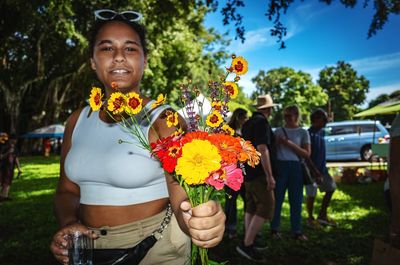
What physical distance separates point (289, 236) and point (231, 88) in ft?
16.4

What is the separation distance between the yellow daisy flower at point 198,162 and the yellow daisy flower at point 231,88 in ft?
0.80

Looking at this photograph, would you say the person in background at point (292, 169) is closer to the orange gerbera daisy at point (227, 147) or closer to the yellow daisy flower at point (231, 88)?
the yellow daisy flower at point (231, 88)

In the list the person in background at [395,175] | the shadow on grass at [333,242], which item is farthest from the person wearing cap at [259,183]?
the person in background at [395,175]

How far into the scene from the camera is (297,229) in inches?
212

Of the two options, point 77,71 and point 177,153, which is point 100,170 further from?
point 77,71

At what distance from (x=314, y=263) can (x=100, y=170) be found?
391 cm

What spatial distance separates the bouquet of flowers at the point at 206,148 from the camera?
98 centimetres

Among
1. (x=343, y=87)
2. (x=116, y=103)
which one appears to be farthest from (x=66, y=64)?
(x=343, y=87)

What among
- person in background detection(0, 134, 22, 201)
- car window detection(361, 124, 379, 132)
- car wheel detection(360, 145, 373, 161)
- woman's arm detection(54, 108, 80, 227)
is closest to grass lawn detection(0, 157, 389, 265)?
person in background detection(0, 134, 22, 201)

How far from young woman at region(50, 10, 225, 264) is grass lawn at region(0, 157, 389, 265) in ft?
10.9

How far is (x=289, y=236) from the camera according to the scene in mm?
5566

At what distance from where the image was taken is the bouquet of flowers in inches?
38.7

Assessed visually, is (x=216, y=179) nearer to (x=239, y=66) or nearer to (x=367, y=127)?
(x=239, y=66)

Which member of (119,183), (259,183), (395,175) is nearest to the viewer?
(119,183)
